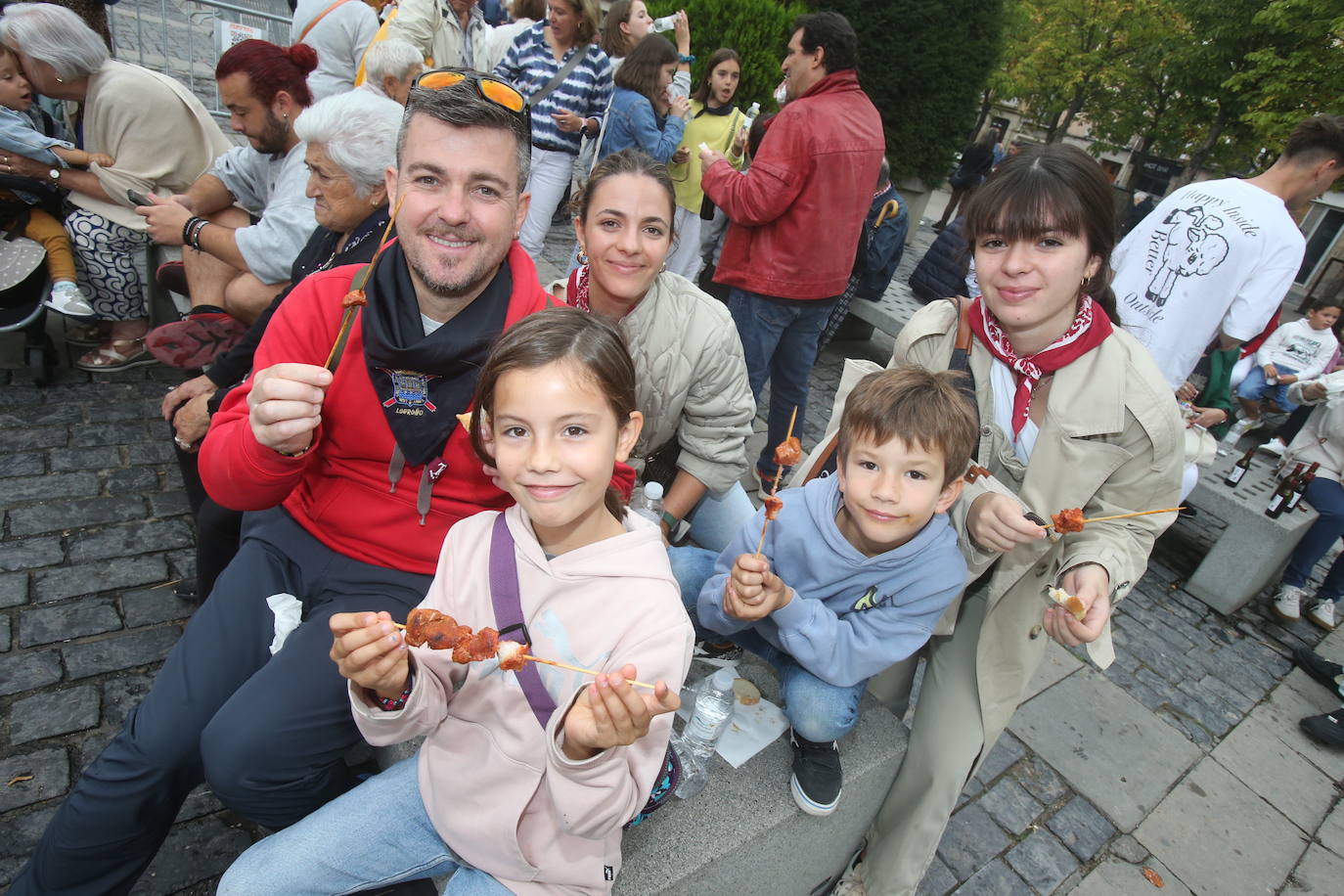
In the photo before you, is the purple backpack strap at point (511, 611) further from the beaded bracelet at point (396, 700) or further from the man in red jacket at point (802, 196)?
the man in red jacket at point (802, 196)

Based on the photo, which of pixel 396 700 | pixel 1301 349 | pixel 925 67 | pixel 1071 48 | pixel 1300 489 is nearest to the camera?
pixel 396 700

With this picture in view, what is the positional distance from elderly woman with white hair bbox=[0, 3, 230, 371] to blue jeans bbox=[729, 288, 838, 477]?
3.61 meters

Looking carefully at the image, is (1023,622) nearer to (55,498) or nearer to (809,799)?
(809,799)

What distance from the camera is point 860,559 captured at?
2.19 m

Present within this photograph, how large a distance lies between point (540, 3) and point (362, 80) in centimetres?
323

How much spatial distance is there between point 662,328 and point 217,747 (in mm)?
1961

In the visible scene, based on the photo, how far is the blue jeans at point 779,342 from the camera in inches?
181

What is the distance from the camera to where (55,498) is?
3.73 metres

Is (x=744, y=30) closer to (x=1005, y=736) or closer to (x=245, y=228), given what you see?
(x=245, y=228)

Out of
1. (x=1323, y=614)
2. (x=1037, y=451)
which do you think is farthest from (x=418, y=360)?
(x=1323, y=614)

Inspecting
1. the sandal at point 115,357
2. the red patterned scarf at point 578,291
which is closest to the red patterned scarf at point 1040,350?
the red patterned scarf at point 578,291

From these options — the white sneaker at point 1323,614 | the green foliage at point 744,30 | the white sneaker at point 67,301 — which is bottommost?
the white sneaker at point 1323,614

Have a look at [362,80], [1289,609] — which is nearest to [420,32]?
[362,80]

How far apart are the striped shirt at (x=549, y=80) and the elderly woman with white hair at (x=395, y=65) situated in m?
1.52
